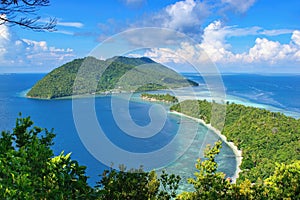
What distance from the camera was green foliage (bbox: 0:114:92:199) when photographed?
2.07 meters

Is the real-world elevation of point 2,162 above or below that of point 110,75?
below

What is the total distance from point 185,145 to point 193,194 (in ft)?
65.1

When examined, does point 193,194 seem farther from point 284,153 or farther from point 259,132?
point 259,132

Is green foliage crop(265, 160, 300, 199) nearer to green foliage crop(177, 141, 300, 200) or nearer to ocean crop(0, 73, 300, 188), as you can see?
green foliage crop(177, 141, 300, 200)

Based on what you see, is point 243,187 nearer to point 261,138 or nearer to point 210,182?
point 210,182

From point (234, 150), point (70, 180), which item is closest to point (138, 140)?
point (234, 150)

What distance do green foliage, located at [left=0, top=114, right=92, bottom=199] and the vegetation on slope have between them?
15703 millimetres

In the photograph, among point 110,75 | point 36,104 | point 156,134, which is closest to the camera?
point 156,134

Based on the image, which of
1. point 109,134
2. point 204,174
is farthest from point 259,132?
point 204,174

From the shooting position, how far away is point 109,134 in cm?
2442

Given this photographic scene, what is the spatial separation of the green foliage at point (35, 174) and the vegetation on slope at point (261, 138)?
1570 centimetres

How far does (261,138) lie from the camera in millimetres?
23812

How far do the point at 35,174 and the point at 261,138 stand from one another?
23.9m

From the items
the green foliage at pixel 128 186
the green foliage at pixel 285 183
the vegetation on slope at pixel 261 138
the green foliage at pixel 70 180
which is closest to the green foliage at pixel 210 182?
the green foliage at pixel 70 180
